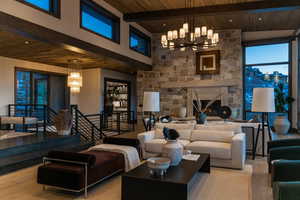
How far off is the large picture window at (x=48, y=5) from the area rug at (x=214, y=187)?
3.75 metres

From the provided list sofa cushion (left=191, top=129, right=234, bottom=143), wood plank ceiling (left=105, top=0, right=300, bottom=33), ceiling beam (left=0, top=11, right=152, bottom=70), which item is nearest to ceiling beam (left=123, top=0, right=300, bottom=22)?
wood plank ceiling (left=105, top=0, right=300, bottom=33)

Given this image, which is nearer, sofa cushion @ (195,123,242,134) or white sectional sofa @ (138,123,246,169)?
white sectional sofa @ (138,123,246,169)

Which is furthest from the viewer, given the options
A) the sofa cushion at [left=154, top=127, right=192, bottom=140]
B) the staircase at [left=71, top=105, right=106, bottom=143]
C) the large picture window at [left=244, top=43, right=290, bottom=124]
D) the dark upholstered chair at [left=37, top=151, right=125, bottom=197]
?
the large picture window at [left=244, top=43, right=290, bottom=124]

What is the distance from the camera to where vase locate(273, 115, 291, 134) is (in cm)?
823

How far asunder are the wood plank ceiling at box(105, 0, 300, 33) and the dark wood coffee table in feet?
16.9

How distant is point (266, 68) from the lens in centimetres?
914

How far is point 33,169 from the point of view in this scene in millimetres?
Answer: 4340

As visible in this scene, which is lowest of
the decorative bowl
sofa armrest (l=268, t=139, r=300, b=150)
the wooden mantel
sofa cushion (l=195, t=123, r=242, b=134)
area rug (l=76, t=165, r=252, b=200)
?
area rug (l=76, t=165, r=252, b=200)

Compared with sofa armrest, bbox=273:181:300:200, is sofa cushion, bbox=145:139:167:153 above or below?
below

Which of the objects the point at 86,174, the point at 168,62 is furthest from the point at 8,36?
the point at 168,62

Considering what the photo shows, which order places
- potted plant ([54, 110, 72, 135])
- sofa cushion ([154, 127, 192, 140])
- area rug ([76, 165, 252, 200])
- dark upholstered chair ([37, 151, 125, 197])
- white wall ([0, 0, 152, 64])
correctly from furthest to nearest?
potted plant ([54, 110, 72, 135]) < sofa cushion ([154, 127, 192, 140]) < white wall ([0, 0, 152, 64]) < area rug ([76, 165, 252, 200]) < dark upholstered chair ([37, 151, 125, 197])

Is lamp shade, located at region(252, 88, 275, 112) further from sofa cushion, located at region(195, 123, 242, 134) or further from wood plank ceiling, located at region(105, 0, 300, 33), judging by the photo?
wood plank ceiling, located at region(105, 0, 300, 33)

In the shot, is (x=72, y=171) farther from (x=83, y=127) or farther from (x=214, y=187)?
(x=83, y=127)

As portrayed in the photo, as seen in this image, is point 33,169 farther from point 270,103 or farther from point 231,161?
point 270,103
